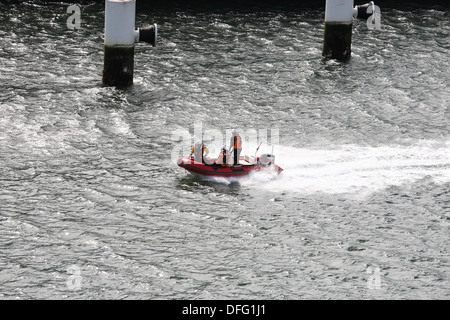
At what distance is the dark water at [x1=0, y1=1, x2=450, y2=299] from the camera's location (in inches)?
1163

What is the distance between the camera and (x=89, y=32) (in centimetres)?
5316

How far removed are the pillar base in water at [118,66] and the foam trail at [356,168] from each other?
9.95m

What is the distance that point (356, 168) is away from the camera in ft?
122

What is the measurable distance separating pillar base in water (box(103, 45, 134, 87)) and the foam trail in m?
9.95

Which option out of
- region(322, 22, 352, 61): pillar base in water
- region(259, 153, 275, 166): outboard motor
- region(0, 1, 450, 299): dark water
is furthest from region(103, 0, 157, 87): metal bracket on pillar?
region(259, 153, 275, 166): outboard motor

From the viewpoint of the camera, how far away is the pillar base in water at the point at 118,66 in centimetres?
4531

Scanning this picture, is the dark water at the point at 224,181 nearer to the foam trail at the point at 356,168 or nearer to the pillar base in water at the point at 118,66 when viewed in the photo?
the foam trail at the point at 356,168

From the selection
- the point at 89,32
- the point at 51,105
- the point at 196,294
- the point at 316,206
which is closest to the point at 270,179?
the point at 316,206

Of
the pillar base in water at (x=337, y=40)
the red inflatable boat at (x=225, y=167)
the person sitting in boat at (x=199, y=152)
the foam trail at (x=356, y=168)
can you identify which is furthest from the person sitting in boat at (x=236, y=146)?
the pillar base in water at (x=337, y=40)

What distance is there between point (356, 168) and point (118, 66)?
1351 cm

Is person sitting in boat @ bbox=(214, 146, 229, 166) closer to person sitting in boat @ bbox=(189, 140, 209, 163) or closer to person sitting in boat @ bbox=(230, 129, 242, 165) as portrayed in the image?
person sitting in boat @ bbox=(230, 129, 242, 165)
